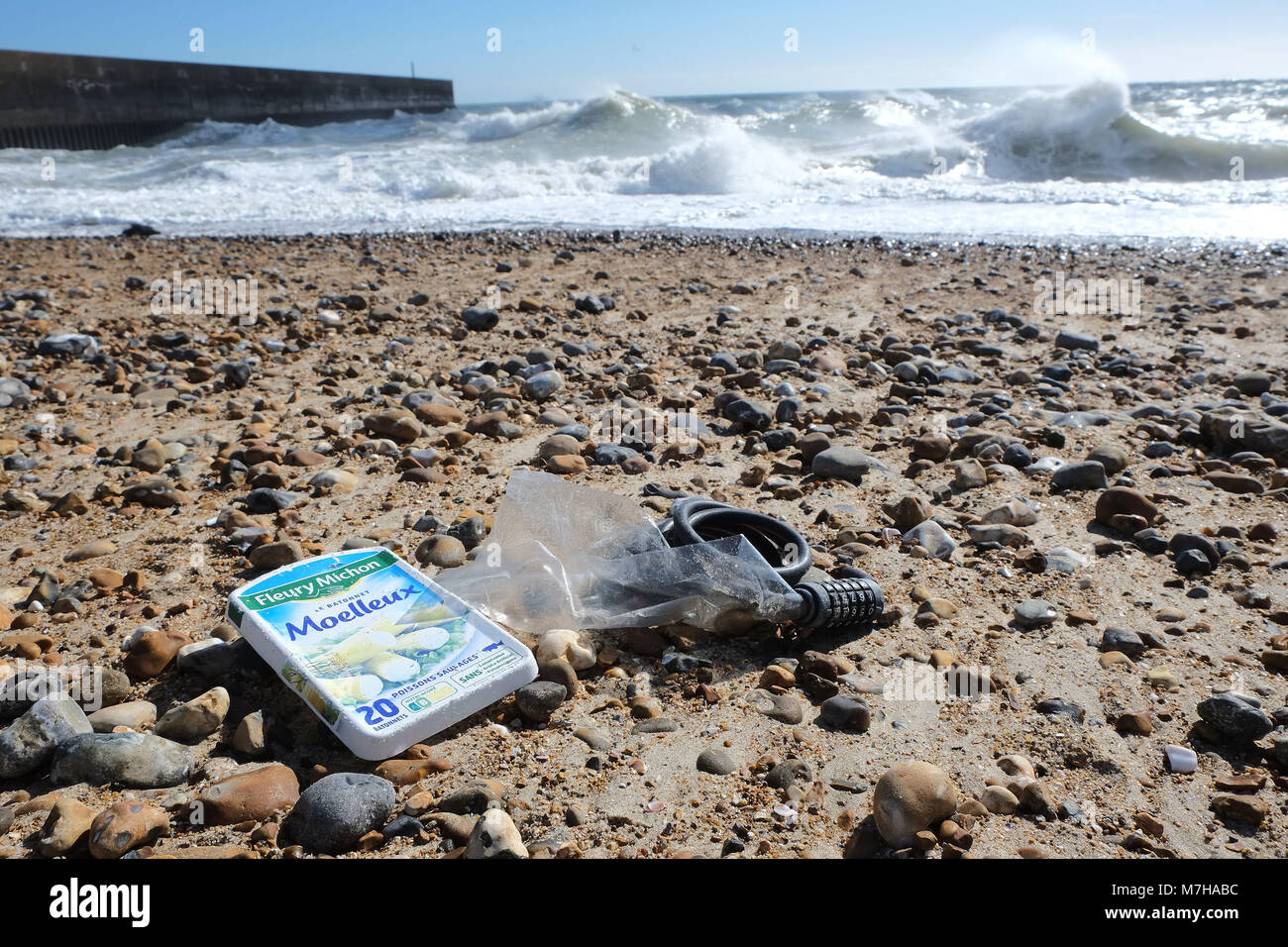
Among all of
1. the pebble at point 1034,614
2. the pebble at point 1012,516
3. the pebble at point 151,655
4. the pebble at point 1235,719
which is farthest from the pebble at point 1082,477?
the pebble at point 151,655

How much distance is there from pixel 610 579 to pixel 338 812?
939 mm

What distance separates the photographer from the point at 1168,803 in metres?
1.73

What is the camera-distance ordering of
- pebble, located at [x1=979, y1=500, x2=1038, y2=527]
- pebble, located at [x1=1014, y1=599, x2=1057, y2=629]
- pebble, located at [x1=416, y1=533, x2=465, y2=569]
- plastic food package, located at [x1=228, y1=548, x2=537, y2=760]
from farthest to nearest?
pebble, located at [x1=979, y1=500, x2=1038, y2=527], pebble, located at [x1=416, y1=533, x2=465, y2=569], pebble, located at [x1=1014, y1=599, x2=1057, y2=629], plastic food package, located at [x1=228, y1=548, x2=537, y2=760]

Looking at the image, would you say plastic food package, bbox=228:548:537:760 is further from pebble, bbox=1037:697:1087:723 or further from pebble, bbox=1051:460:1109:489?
pebble, bbox=1051:460:1109:489

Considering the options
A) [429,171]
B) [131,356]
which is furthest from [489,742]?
[429,171]

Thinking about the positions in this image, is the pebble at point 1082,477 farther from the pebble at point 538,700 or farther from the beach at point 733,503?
the pebble at point 538,700

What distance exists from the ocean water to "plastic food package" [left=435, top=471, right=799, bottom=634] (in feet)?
25.1

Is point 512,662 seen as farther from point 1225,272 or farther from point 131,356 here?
point 1225,272

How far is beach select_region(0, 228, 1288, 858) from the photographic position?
172 cm

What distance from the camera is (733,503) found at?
3.11m

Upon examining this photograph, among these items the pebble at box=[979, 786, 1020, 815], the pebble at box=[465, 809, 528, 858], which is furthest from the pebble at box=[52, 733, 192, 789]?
the pebble at box=[979, 786, 1020, 815]

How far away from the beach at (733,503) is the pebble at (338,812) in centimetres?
4

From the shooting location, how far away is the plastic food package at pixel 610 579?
2.23 m
